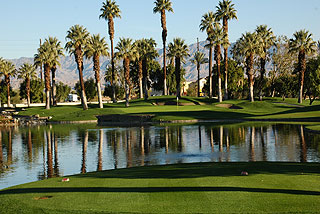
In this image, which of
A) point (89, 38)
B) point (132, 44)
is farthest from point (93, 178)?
point (132, 44)

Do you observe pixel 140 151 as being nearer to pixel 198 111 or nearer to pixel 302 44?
pixel 198 111

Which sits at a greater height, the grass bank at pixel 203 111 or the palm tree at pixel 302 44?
the palm tree at pixel 302 44

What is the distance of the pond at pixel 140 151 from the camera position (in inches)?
1043

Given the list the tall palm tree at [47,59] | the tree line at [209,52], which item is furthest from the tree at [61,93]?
the tall palm tree at [47,59]

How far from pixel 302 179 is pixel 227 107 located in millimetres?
73264

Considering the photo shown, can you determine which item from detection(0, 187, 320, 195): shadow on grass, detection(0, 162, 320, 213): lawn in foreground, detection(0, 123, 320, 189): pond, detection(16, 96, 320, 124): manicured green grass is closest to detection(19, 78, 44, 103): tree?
detection(16, 96, 320, 124): manicured green grass

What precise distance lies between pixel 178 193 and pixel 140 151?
19.5m

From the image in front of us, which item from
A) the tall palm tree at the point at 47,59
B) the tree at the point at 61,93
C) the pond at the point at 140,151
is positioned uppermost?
the tall palm tree at the point at 47,59

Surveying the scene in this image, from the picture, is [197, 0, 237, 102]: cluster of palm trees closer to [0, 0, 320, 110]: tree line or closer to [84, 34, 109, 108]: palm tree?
[0, 0, 320, 110]: tree line

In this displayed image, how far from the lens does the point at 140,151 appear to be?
33.6 metres

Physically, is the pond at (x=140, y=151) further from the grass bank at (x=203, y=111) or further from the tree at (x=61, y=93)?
the tree at (x=61, y=93)

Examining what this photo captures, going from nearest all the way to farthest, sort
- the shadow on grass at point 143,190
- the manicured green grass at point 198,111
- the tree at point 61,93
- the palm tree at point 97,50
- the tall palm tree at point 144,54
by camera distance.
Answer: the shadow on grass at point 143,190 < the manicured green grass at point 198,111 < the palm tree at point 97,50 < the tall palm tree at point 144,54 < the tree at point 61,93

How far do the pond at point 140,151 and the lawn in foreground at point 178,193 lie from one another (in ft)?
20.6

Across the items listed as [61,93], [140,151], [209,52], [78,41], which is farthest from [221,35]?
[61,93]
